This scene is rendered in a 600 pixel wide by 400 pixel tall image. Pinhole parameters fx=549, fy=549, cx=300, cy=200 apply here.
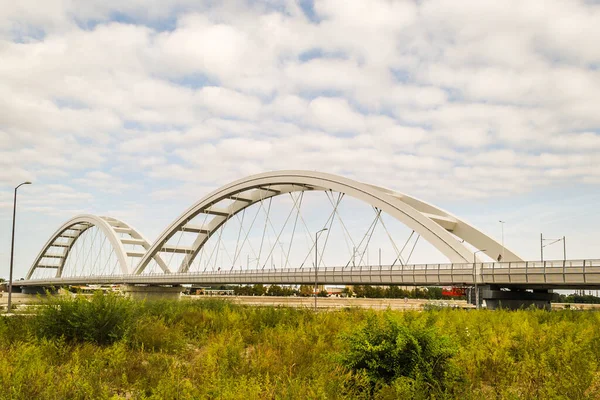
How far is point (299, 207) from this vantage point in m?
56.4

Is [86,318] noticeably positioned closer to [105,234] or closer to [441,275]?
[441,275]

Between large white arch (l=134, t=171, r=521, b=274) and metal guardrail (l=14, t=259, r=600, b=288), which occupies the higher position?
large white arch (l=134, t=171, r=521, b=274)

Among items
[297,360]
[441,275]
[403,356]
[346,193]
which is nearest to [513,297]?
[441,275]

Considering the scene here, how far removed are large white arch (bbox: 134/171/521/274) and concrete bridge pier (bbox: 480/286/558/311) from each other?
106 inches

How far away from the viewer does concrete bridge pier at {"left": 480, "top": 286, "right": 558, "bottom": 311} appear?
3762cm

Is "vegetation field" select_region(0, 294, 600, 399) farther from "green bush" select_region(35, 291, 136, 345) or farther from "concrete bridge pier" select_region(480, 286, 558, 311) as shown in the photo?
"concrete bridge pier" select_region(480, 286, 558, 311)

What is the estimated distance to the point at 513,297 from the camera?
127ft

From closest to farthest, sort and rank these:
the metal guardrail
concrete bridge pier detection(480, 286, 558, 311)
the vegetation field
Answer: the vegetation field
the metal guardrail
concrete bridge pier detection(480, 286, 558, 311)

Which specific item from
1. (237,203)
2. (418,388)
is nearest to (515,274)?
(418,388)

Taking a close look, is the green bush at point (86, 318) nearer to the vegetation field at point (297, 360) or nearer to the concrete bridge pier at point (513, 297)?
the vegetation field at point (297, 360)

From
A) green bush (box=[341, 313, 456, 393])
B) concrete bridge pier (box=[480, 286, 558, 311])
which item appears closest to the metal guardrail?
concrete bridge pier (box=[480, 286, 558, 311])

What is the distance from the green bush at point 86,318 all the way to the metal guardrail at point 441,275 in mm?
18562

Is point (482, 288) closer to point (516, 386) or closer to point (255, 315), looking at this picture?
point (255, 315)

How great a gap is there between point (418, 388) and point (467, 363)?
2703 mm
